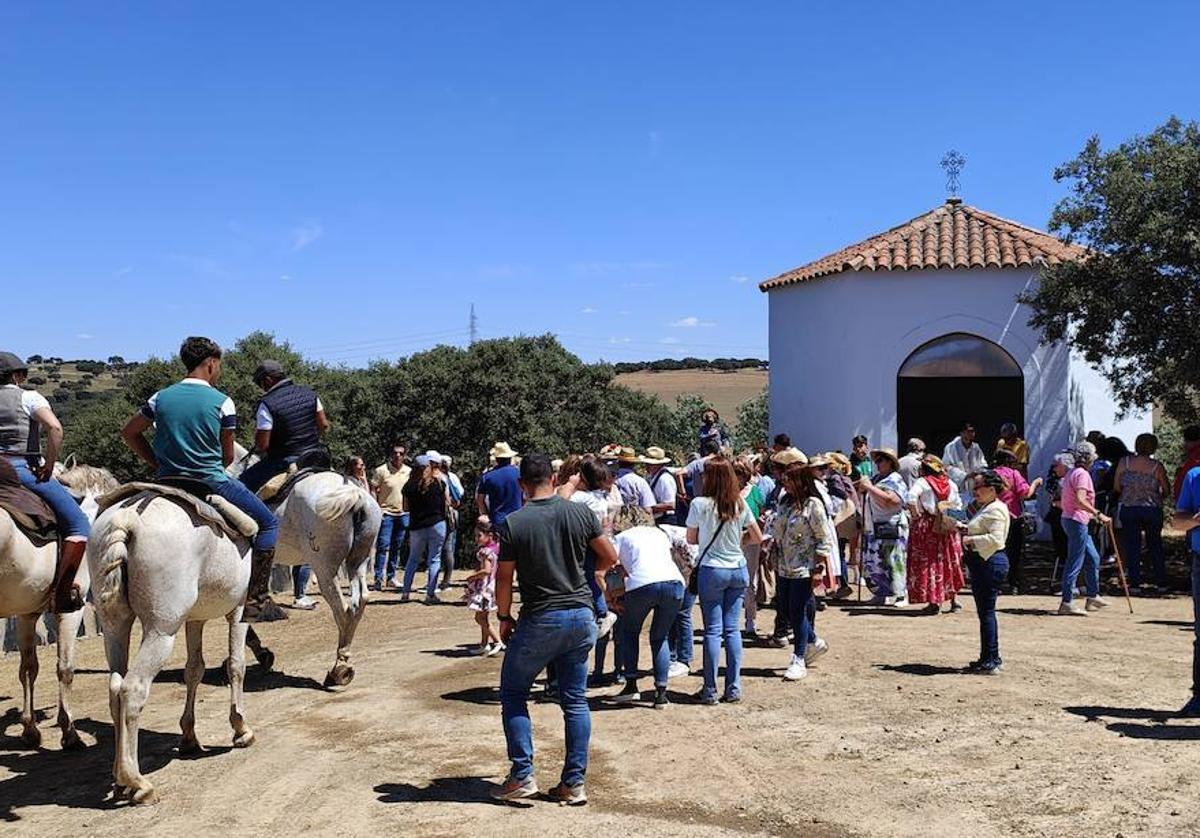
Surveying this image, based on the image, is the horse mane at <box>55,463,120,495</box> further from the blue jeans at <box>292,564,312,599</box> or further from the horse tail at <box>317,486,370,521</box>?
the blue jeans at <box>292,564,312,599</box>

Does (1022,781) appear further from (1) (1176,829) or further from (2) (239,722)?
(2) (239,722)

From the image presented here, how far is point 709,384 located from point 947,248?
6116cm

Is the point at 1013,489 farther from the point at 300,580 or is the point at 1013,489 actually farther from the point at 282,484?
the point at 300,580

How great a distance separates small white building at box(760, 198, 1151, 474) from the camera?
20656mm

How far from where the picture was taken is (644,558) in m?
7.88

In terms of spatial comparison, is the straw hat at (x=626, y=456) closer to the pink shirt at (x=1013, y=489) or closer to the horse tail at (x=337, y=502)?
the horse tail at (x=337, y=502)

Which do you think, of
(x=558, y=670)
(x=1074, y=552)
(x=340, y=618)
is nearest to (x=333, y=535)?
(x=340, y=618)

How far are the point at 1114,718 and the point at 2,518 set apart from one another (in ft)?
25.4

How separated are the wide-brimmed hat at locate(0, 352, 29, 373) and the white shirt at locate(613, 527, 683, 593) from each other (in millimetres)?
4360

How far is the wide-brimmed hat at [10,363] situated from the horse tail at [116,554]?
178 cm

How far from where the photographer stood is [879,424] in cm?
2088

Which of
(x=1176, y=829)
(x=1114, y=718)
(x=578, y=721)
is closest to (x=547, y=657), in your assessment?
(x=578, y=721)

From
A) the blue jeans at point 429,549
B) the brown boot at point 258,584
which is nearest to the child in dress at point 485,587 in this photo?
the brown boot at point 258,584

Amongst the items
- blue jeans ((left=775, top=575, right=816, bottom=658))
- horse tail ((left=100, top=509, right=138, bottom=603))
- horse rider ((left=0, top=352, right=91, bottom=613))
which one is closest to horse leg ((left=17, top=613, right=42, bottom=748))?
horse rider ((left=0, top=352, right=91, bottom=613))
